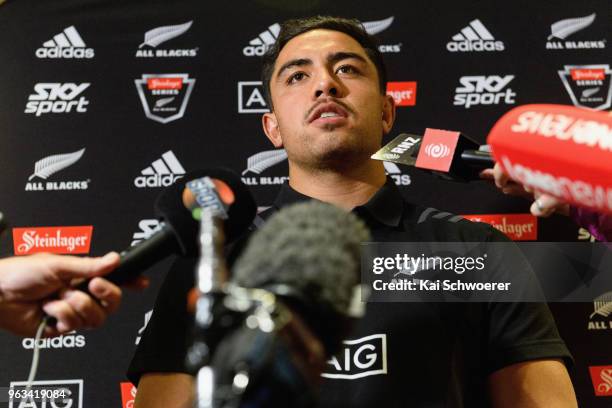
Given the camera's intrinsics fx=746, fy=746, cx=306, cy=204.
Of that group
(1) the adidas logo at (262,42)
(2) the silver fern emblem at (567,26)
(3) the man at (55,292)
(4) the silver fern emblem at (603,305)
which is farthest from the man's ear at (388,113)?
(3) the man at (55,292)

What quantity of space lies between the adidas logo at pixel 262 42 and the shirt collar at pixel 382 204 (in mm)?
536

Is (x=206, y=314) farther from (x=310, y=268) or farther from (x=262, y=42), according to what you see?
(x=262, y=42)

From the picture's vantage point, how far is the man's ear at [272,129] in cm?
175

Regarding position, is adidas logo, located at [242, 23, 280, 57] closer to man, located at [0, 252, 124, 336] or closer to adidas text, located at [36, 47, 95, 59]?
adidas text, located at [36, 47, 95, 59]

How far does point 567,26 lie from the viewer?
1971mm

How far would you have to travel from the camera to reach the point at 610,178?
785 millimetres

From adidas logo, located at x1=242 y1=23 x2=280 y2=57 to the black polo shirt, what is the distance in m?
0.69

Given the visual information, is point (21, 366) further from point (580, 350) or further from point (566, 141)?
point (566, 141)

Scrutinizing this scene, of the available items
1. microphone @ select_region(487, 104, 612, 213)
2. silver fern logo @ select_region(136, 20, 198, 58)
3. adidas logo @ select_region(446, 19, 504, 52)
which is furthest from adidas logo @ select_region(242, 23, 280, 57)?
microphone @ select_region(487, 104, 612, 213)

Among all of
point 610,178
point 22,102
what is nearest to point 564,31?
point 610,178

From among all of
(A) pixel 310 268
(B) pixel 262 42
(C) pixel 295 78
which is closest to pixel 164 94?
(B) pixel 262 42

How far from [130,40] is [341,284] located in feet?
5.16

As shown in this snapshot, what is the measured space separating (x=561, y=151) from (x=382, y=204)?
73 cm

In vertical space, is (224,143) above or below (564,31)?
below
